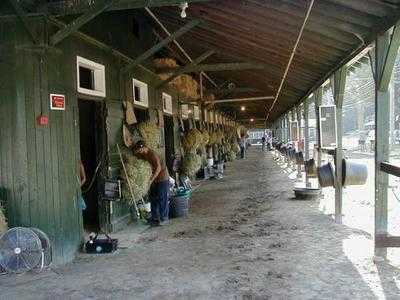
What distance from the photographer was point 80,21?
558 centimetres

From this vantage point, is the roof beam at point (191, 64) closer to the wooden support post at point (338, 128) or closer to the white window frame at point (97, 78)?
the white window frame at point (97, 78)

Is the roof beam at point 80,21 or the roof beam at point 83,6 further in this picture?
the roof beam at point 80,21

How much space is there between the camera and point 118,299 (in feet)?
15.0

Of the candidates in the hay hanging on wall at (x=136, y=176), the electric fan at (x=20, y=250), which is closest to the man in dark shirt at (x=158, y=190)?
the hay hanging on wall at (x=136, y=176)

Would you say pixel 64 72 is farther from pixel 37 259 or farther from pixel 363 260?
pixel 363 260

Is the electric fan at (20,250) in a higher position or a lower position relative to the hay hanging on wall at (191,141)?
lower

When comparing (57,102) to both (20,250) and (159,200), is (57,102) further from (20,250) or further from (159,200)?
(159,200)

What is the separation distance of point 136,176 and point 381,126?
384 centimetres

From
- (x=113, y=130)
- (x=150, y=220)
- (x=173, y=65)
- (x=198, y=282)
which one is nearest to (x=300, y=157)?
(x=173, y=65)

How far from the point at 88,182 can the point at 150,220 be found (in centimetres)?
128

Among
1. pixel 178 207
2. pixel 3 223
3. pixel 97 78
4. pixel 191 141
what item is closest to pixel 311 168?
pixel 191 141

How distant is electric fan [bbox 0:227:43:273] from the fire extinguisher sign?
150 cm

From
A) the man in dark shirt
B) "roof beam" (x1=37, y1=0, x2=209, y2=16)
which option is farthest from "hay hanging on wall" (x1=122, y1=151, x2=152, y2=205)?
"roof beam" (x1=37, y1=0, x2=209, y2=16)

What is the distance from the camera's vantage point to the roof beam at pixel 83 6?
5203 millimetres
